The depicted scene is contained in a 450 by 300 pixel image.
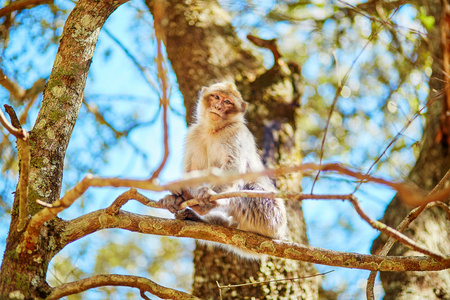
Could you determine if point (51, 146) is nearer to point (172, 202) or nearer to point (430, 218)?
point (172, 202)

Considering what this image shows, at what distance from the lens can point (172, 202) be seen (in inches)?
174

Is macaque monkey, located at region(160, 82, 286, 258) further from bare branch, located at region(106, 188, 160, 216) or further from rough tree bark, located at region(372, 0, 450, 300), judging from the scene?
rough tree bark, located at region(372, 0, 450, 300)

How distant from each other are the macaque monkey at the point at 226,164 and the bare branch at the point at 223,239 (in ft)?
1.14

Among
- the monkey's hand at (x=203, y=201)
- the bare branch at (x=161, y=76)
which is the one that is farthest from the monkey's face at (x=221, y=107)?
the bare branch at (x=161, y=76)

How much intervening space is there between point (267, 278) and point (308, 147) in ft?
13.7

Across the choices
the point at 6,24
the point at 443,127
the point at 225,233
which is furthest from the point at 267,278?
the point at 6,24

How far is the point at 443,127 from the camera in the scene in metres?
6.00

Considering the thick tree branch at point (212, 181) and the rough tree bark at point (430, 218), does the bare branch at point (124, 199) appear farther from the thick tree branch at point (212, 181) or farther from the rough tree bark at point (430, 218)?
the rough tree bark at point (430, 218)

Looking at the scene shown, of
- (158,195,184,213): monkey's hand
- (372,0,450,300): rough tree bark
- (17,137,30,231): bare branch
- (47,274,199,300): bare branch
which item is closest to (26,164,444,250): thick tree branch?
(17,137,30,231): bare branch

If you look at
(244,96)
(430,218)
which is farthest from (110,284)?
(430,218)

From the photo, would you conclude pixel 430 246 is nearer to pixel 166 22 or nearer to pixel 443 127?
pixel 443 127

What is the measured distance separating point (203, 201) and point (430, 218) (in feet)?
10.4

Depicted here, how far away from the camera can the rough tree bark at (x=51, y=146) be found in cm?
328

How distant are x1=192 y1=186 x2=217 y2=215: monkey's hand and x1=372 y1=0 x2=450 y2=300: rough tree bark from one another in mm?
2570
